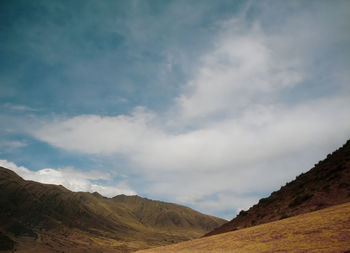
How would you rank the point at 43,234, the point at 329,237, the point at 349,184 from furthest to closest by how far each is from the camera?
the point at 43,234 < the point at 349,184 < the point at 329,237

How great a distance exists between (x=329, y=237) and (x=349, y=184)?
13.9m

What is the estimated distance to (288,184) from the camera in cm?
3603

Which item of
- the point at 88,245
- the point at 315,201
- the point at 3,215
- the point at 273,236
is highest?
the point at 315,201

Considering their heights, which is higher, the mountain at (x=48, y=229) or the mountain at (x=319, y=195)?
the mountain at (x=319, y=195)

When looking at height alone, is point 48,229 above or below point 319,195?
below

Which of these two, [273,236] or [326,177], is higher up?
[326,177]

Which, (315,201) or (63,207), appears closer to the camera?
(315,201)

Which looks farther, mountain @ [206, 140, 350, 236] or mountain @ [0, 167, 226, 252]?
mountain @ [0, 167, 226, 252]

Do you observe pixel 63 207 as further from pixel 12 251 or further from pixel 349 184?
pixel 349 184

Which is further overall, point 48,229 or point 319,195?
point 48,229

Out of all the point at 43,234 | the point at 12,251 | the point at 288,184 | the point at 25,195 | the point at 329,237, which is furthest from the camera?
the point at 25,195

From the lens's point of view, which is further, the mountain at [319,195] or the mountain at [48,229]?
the mountain at [48,229]

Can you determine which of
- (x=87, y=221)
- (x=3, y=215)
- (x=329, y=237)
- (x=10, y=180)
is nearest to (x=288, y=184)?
(x=329, y=237)

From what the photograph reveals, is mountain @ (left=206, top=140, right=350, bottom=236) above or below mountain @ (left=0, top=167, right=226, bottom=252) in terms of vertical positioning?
above
